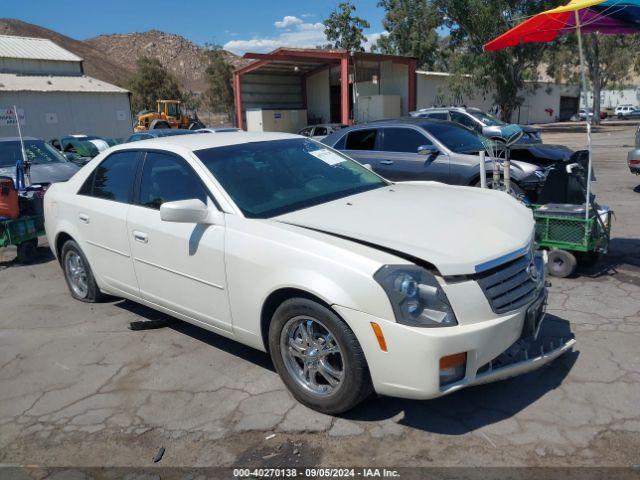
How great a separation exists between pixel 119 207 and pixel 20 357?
1474 mm

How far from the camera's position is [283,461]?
2838 millimetres

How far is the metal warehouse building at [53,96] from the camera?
2422 centimetres

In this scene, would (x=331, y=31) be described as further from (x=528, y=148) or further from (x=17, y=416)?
(x=17, y=416)

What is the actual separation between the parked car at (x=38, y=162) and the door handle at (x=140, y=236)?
18.1 ft

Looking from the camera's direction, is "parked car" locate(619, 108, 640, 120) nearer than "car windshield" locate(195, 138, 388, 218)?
No

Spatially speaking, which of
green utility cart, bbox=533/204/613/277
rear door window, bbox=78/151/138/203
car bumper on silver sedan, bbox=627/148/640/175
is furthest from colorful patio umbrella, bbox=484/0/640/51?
rear door window, bbox=78/151/138/203

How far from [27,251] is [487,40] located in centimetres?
2686

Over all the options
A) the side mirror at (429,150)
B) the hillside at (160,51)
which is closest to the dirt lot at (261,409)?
the side mirror at (429,150)

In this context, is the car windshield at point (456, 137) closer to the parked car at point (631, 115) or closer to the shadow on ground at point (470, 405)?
the shadow on ground at point (470, 405)

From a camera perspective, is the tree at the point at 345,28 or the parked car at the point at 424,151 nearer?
the parked car at the point at 424,151

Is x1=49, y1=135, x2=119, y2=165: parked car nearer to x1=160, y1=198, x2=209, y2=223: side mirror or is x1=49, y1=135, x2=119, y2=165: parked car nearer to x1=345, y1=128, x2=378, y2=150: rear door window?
x1=345, y1=128, x2=378, y2=150: rear door window

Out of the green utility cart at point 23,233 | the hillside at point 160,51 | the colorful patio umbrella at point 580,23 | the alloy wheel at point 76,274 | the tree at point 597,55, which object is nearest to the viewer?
the alloy wheel at point 76,274

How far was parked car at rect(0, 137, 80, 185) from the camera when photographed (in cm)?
878

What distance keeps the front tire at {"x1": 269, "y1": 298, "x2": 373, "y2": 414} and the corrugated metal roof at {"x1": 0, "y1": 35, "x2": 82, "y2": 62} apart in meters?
30.0
